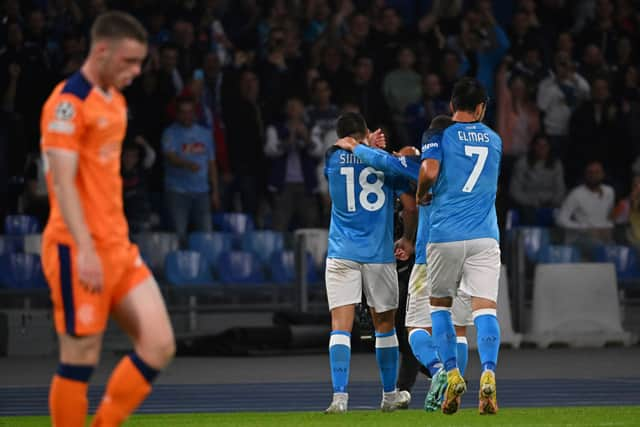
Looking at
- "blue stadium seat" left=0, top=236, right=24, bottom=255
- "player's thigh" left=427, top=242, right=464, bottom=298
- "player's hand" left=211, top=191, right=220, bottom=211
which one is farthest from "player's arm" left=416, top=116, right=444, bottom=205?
"player's hand" left=211, top=191, right=220, bottom=211

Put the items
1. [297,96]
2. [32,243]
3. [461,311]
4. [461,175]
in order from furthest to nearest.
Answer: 1. [297,96]
2. [32,243]
3. [461,311]
4. [461,175]

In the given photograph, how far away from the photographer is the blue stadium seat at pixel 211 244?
1816 cm

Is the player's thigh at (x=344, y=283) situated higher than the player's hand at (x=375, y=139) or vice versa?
the player's hand at (x=375, y=139)

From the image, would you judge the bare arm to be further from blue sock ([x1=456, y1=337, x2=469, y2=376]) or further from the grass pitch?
the grass pitch

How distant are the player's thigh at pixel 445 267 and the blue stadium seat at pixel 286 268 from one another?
26.3 feet

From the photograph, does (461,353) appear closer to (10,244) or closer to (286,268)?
(286,268)

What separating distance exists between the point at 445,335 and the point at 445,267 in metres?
0.49

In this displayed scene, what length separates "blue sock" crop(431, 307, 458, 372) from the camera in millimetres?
10211

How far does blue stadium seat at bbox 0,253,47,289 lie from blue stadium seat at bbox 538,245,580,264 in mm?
6480

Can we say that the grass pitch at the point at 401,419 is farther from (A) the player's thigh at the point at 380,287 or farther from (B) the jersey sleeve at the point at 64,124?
(B) the jersey sleeve at the point at 64,124

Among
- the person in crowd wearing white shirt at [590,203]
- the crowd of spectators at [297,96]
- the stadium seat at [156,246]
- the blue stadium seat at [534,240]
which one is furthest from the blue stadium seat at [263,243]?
the person in crowd wearing white shirt at [590,203]

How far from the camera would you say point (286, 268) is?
18.5m

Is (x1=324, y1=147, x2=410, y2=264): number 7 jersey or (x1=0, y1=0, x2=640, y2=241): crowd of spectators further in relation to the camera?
(x1=0, y1=0, x2=640, y2=241): crowd of spectators

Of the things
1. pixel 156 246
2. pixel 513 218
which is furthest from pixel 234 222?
pixel 513 218
